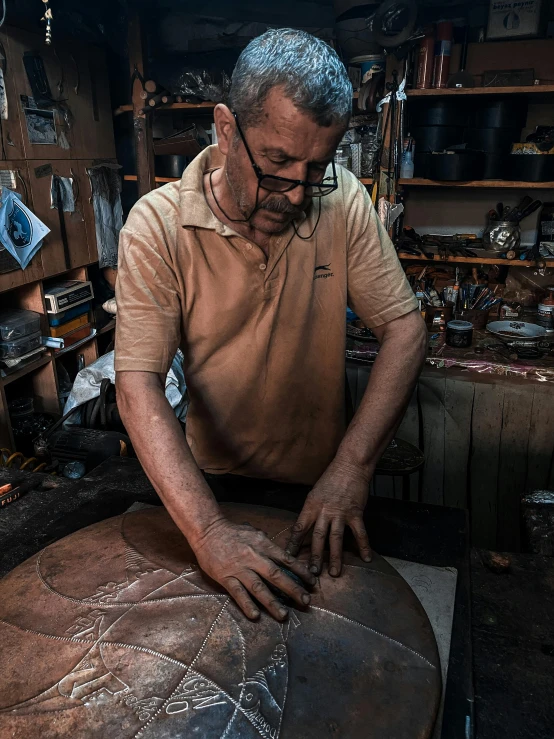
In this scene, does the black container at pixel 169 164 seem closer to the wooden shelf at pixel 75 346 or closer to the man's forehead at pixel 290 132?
the wooden shelf at pixel 75 346

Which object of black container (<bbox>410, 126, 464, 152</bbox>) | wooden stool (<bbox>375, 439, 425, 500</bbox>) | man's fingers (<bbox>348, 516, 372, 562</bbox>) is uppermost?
black container (<bbox>410, 126, 464, 152</bbox>)

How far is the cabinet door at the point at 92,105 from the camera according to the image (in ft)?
13.1

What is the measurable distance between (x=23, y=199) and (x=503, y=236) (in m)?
3.30

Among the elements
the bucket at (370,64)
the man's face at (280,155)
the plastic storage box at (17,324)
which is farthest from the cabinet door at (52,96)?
the man's face at (280,155)

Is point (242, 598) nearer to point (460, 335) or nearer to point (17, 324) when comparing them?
point (460, 335)

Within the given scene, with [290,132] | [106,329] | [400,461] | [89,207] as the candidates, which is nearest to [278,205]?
[290,132]

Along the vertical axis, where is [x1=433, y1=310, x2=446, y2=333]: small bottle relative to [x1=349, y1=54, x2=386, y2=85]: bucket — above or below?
below

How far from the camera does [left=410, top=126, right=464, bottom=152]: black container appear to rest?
141 inches

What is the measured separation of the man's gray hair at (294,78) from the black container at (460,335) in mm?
2626

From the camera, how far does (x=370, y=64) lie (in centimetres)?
359

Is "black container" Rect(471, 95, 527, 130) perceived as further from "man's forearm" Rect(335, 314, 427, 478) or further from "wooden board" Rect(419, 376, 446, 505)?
"man's forearm" Rect(335, 314, 427, 478)

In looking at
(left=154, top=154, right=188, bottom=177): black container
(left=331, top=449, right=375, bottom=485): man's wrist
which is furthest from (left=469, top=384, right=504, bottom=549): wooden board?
(left=154, top=154, right=188, bottom=177): black container

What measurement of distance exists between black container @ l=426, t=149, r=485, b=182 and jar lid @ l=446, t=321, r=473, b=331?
3.08 ft

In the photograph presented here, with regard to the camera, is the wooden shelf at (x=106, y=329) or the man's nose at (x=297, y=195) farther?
the wooden shelf at (x=106, y=329)
